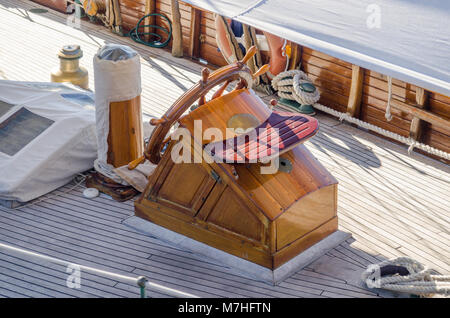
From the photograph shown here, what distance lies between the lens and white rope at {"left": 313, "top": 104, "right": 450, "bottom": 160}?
5945mm

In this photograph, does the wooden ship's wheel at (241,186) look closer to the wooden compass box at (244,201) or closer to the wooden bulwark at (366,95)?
the wooden compass box at (244,201)

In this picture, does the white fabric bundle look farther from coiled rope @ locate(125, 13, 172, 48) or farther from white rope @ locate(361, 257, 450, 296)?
coiled rope @ locate(125, 13, 172, 48)

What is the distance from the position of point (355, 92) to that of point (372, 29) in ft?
4.07

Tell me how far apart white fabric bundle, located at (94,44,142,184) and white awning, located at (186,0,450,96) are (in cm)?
134

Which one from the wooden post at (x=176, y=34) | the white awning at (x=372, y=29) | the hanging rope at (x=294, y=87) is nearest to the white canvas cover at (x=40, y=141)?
the white awning at (x=372, y=29)

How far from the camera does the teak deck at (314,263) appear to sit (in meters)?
4.17

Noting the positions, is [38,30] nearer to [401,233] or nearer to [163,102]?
[163,102]

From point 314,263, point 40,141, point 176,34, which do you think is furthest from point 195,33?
point 314,263

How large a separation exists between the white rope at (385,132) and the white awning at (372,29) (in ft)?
3.72

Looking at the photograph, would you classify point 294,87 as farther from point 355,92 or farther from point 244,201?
point 244,201

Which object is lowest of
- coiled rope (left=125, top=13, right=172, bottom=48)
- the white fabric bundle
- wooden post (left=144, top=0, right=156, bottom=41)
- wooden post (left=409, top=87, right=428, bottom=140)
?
coiled rope (left=125, top=13, right=172, bottom=48)

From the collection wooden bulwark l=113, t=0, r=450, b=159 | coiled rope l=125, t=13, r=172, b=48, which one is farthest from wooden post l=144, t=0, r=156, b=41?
wooden bulwark l=113, t=0, r=450, b=159

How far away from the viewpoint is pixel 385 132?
6.33 m
